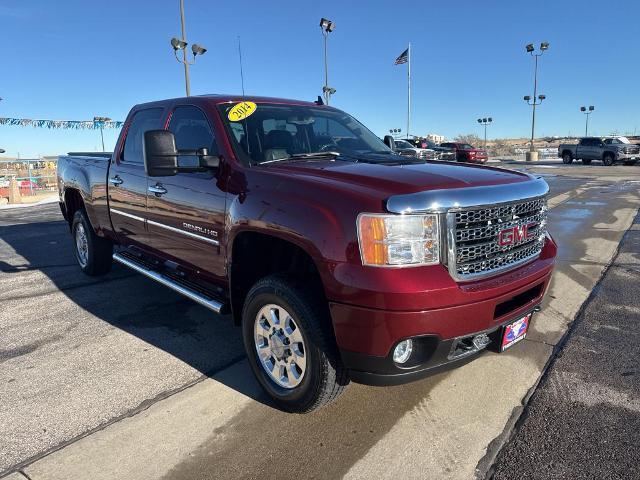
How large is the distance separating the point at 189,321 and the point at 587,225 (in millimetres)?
7791

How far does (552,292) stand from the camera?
514 cm

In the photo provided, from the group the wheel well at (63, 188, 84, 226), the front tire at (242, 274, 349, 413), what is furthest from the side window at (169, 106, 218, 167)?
the wheel well at (63, 188, 84, 226)

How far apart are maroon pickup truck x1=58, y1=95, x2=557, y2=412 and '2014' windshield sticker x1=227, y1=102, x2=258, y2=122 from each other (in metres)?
0.01

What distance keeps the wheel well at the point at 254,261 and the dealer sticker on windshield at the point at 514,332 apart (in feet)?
3.98

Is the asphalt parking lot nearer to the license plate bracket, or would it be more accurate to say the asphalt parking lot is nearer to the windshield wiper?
the license plate bracket

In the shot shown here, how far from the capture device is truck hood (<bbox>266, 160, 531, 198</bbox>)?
2578mm

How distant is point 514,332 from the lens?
291 centimetres

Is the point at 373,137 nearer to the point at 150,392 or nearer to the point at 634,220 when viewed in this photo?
the point at 150,392

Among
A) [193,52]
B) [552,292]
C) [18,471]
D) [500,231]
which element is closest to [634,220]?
[552,292]

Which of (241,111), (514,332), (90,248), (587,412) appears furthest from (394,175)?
(90,248)

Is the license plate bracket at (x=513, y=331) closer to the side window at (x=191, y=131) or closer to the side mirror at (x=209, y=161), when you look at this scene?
the side mirror at (x=209, y=161)

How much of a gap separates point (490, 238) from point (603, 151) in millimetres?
35822

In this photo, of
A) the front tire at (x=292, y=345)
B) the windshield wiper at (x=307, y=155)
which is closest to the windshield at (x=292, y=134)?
the windshield wiper at (x=307, y=155)

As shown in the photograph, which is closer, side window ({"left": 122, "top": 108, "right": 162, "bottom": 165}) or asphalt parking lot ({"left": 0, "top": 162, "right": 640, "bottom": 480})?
asphalt parking lot ({"left": 0, "top": 162, "right": 640, "bottom": 480})
